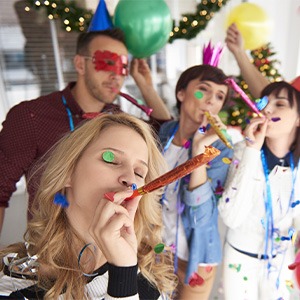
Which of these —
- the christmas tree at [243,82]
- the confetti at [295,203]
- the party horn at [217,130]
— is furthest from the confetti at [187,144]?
the christmas tree at [243,82]

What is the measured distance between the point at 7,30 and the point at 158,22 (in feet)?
7.02

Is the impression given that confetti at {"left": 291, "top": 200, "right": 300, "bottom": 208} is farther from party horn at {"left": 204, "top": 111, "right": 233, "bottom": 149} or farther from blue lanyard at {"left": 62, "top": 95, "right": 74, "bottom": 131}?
blue lanyard at {"left": 62, "top": 95, "right": 74, "bottom": 131}

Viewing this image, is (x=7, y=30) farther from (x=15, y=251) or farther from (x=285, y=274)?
(x=285, y=274)

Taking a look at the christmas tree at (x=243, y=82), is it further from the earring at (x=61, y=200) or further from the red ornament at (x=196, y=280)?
the earring at (x=61, y=200)

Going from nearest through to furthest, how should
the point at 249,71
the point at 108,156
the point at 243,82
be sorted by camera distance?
the point at 108,156 < the point at 249,71 < the point at 243,82

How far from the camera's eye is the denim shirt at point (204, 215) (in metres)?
1.21

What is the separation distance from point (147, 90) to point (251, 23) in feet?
2.53

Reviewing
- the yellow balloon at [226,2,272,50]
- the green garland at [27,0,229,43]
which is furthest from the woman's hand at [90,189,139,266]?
the green garland at [27,0,229,43]

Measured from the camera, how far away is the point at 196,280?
A: 1.32 meters

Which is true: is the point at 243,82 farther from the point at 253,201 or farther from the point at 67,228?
the point at 67,228

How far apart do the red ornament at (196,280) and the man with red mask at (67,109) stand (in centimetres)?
78

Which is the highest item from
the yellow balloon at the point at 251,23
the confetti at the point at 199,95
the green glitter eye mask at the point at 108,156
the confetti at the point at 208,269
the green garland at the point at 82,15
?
the green garland at the point at 82,15

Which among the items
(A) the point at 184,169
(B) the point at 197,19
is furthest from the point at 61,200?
(B) the point at 197,19

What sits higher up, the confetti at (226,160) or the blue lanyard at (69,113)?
the blue lanyard at (69,113)
